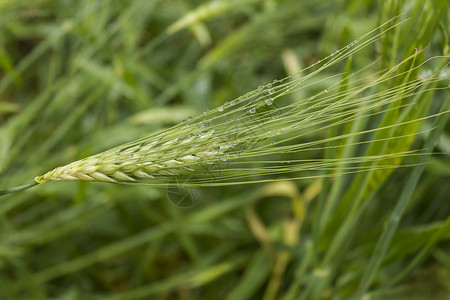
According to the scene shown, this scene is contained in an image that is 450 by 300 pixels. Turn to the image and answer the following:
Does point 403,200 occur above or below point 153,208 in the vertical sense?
below

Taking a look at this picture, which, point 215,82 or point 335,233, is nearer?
point 335,233

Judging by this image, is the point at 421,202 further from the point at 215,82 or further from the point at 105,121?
the point at 105,121

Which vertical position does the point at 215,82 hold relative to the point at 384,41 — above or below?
above

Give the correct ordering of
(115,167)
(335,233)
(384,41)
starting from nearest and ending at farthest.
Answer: (115,167) < (384,41) < (335,233)

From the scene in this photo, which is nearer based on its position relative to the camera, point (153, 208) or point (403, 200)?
point (403, 200)

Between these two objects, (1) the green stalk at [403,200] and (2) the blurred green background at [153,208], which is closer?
(1) the green stalk at [403,200]

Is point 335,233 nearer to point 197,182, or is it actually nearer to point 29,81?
point 197,182

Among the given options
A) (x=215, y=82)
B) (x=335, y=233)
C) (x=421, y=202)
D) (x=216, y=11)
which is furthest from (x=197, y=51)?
(x=335, y=233)

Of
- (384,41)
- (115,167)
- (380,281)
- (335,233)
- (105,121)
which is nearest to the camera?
(115,167)

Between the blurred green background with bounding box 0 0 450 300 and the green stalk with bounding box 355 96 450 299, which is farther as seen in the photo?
the blurred green background with bounding box 0 0 450 300

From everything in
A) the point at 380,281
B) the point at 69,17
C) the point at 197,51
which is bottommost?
the point at 380,281
